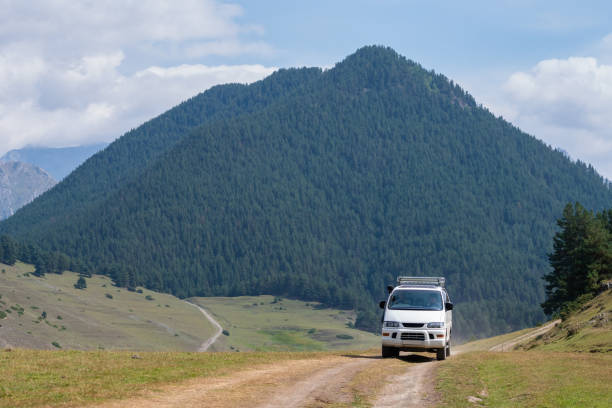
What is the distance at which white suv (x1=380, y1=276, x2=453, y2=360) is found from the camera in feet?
104

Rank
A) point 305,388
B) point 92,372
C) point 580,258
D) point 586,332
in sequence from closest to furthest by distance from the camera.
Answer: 1. point 305,388
2. point 92,372
3. point 586,332
4. point 580,258

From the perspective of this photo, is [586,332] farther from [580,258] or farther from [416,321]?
[580,258]

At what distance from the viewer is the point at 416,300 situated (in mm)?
32938

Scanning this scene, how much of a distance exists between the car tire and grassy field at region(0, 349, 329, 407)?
15.5 feet

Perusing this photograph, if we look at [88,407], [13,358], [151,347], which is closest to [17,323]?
[151,347]

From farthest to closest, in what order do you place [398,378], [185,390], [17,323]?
[17,323] < [398,378] < [185,390]

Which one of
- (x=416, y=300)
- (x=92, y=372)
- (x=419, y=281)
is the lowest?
(x=92, y=372)

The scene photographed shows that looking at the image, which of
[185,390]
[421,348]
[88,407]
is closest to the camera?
[88,407]

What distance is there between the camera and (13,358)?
2659 centimetres

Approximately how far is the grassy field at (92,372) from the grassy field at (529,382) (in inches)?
338

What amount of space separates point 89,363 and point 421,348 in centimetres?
1536

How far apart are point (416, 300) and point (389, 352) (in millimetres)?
3095

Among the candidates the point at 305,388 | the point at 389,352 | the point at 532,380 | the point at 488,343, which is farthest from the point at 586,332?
the point at 305,388

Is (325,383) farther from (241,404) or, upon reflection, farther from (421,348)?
(421,348)
